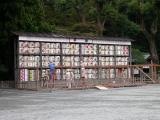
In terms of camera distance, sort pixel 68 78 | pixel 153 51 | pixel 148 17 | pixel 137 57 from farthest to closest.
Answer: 1. pixel 148 17
2. pixel 153 51
3. pixel 137 57
4. pixel 68 78

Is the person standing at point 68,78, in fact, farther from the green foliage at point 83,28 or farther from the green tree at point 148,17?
the green tree at point 148,17

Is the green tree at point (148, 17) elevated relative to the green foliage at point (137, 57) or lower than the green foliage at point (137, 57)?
elevated

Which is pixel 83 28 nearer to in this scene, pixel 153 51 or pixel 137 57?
pixel 137 57

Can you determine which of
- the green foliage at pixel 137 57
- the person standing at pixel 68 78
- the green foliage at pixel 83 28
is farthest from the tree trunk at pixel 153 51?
the person standing at pixel 68 78

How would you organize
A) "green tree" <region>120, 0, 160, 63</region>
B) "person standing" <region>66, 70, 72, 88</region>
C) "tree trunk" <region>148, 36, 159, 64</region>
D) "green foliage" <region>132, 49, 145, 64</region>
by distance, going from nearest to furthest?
"person standing" <region>66, 70, 72, 88</region> < "green foliage" <region>132, 49, 145, 64</region> < "green tree" <region>120, 0, 160, 63</region> < "tree trunk" <region>148, 36, 159, 64</region>

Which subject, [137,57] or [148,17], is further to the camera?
[148,17]

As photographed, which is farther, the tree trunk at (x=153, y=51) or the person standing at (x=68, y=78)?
the tree trunk at (x=153, y=51)

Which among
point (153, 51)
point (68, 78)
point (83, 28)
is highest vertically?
point (83, 28)

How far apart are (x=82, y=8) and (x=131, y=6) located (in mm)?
5680

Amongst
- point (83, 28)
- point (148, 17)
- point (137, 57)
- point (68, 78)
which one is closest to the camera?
point (68, 78)

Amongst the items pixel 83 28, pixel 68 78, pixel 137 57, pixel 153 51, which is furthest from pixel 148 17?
pixel 68 78

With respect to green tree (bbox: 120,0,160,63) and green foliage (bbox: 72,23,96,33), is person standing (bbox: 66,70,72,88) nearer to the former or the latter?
green foliage (bbox: 72,23,96,33)

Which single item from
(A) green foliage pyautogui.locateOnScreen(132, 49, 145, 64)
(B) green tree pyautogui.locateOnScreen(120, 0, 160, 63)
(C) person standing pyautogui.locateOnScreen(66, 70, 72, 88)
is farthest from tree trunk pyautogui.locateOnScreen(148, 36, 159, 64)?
(C) person standing pyautogui.locateOnScreen(66, 70, 72, 88)

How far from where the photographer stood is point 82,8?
189ft
